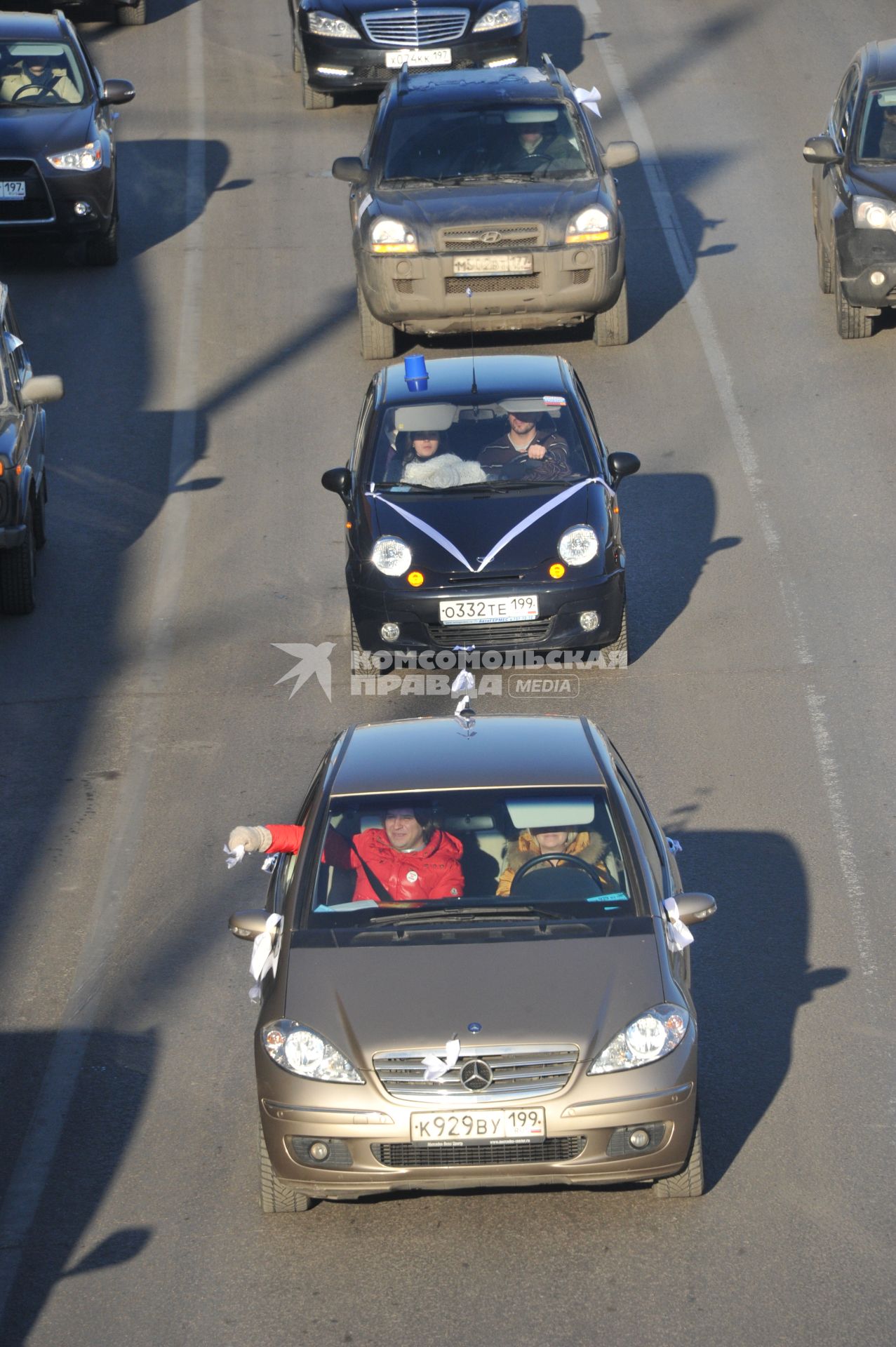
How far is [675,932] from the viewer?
7.12m

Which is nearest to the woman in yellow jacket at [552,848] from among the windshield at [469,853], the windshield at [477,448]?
the windshield at [469,853]

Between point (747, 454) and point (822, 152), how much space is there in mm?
3141

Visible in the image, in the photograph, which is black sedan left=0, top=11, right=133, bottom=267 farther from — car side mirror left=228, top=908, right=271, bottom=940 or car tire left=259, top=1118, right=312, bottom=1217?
car tire left=259, top=1118, right=312, bottom=1217

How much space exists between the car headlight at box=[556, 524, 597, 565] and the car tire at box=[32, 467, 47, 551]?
4224mm

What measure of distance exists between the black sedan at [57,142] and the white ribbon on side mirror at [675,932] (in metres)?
13.5

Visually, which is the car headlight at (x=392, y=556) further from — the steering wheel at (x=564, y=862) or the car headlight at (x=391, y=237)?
the car headlight at (x=391, y=237)

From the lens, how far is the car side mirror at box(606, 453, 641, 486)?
39.7 ft

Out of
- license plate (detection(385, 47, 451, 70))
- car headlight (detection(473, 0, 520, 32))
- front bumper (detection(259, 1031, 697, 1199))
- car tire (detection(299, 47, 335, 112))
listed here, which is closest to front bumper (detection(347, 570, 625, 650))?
front bumper (detection(259, 1031, 697, 1199))

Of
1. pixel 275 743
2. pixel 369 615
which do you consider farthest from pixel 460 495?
pixel 275 743

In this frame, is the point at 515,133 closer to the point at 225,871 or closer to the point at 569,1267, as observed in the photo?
the point at 225,871

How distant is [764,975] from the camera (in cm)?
867

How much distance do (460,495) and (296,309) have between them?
290 inches

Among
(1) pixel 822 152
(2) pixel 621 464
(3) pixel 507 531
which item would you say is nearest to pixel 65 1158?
(3) pixel 507 531

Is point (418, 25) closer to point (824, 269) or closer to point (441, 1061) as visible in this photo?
point (824, 269)
